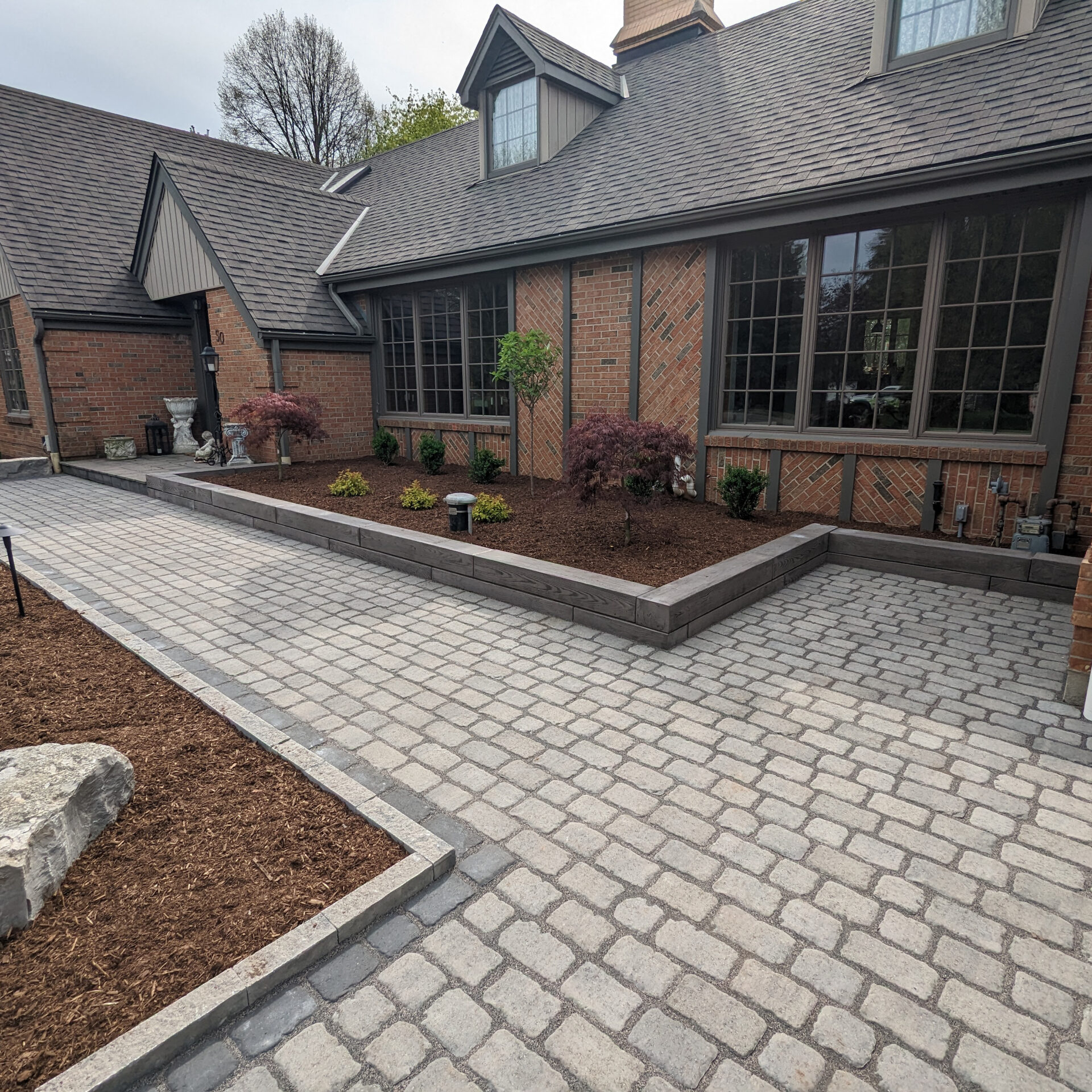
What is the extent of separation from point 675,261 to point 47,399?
11692 millimetres

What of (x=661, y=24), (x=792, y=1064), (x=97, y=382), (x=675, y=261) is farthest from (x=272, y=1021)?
(x=661, y=24)

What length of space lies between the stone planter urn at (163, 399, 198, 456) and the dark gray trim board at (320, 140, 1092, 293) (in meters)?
6.73

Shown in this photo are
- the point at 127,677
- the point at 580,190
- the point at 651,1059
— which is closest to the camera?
the point at 651,1059

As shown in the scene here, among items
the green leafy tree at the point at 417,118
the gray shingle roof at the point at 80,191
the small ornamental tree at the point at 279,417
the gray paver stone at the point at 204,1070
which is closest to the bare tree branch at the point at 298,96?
the green leafy tree at the point at 417,118

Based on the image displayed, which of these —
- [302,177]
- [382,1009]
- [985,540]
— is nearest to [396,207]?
[302,177]

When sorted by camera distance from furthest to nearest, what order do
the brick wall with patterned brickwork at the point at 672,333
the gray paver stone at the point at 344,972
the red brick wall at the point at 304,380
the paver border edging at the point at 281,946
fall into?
1. the red brick wall at the point at 304,380
2. the brick wall with patterned brickwork at the point at 672,333
3. the gray paver stone at the point at 344,972
4. the paver border edging at the point at 281,946

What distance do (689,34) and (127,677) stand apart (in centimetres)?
1416

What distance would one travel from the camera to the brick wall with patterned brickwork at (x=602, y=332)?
28.9ft

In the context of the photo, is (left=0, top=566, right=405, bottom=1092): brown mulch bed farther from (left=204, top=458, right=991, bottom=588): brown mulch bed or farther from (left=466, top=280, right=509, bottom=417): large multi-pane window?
(left=466, top=280, right=509, bottom=417): large multi-pane window

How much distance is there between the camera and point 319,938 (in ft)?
6.98

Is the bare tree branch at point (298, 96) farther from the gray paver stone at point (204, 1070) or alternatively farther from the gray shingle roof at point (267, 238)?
the gray paver stone at point (204, 1070)

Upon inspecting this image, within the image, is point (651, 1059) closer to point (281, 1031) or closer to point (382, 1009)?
point (382, 1009)

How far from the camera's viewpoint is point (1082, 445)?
19.7 ft

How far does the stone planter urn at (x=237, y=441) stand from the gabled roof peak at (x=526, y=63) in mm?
6818
